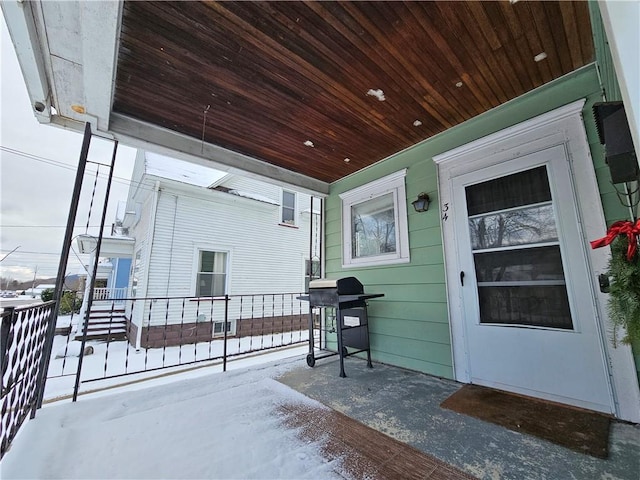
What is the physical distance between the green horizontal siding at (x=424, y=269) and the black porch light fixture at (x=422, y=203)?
0.21 ft

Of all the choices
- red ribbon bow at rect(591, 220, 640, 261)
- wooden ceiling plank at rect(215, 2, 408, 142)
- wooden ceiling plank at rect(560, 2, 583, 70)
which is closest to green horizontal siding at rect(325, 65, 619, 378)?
wooden ceiling plank at rect(560, 2, 583, 70)

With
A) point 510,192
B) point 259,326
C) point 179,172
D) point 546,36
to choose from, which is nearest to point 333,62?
point 546,36

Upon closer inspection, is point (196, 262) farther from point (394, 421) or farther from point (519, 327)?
point (519, 327)

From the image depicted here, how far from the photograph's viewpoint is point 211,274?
22.2 ft

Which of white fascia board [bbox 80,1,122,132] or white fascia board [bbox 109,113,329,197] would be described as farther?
white fascia board [bbox 109,113,329,197]

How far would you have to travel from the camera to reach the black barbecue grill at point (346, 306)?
3.00 meters

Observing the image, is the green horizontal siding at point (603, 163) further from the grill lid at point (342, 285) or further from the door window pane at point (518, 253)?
the grill lid at point (342, 285)

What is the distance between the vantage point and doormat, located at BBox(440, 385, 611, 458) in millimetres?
1623

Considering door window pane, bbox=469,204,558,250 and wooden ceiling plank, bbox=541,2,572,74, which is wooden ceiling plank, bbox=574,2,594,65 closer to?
wooden ceiling plank, bbox=541,2,572,74

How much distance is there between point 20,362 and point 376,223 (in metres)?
3.56

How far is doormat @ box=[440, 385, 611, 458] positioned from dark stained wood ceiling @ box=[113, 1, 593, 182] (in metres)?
2.65

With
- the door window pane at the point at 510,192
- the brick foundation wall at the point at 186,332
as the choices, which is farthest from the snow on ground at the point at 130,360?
the door window pane at the point at 510,192

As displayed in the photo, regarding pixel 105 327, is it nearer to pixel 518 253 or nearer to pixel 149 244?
pixel 149 244

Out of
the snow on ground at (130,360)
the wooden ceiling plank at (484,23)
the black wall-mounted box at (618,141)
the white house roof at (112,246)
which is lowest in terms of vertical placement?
the snow on ground at (130,360)
